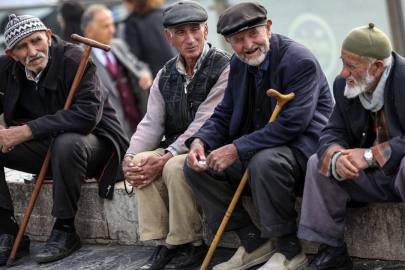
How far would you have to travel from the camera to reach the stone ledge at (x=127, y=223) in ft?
12.5

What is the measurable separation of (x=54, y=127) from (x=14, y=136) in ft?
1.03

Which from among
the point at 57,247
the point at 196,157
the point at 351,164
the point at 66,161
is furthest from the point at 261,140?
the point at 57,247

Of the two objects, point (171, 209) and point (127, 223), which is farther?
point (127, 223)

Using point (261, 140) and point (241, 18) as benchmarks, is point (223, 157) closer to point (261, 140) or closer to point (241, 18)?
point (261, 140)

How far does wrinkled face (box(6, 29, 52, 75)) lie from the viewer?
4.80m

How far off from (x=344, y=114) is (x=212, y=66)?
113 cm

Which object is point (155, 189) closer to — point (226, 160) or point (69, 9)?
point (226, 160)

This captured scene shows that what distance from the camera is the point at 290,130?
12.4 feet

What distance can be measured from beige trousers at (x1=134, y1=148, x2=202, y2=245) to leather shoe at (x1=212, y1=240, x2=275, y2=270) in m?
0.30

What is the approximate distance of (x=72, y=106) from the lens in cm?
474

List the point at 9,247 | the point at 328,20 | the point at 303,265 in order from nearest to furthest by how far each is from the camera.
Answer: the point at 303,265, the point at 9,247, the point at 328,20

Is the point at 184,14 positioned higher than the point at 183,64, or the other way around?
the point at 184,14

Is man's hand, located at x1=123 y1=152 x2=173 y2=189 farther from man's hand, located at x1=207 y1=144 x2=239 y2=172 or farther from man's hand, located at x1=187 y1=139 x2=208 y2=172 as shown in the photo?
man's hand, located at x1=207 y1=144 x2=239 y2=172

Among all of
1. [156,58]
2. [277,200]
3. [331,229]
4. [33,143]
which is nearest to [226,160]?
[277,200]
